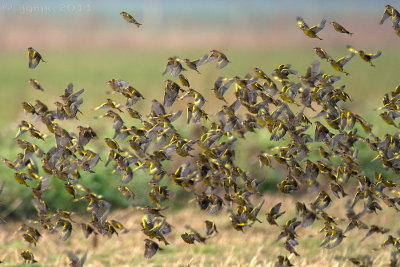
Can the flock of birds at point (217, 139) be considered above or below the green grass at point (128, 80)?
above

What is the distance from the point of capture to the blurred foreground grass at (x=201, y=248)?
8617mm

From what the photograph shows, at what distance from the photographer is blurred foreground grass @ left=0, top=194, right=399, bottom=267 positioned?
28.3 ft

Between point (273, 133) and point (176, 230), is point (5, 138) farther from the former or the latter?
point (273, 133)

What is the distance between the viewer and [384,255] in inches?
346

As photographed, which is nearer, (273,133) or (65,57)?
(273,133)

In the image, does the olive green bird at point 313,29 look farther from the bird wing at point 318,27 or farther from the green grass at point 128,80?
the green grass at point 128,80

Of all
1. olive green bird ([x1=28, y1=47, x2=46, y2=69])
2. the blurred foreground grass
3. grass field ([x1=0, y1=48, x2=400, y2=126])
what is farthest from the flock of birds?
grass field ([x1=0, y1=48, x2=400, y2=126])

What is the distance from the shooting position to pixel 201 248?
9.35 metres

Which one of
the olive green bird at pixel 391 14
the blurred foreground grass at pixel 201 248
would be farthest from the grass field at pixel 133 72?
the olive green bird at pixel 391 14

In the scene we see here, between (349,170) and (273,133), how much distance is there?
2.32ft

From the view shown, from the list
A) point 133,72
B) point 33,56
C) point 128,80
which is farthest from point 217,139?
point 133,72

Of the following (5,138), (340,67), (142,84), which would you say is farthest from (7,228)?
(142,84)

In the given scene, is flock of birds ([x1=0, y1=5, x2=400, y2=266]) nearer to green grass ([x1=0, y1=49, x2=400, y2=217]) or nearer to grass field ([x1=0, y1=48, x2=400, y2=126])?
green grass ([x1=0, y1=49, x2=400, y2=217])

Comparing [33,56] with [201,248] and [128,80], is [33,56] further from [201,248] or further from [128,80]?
[128,80]
